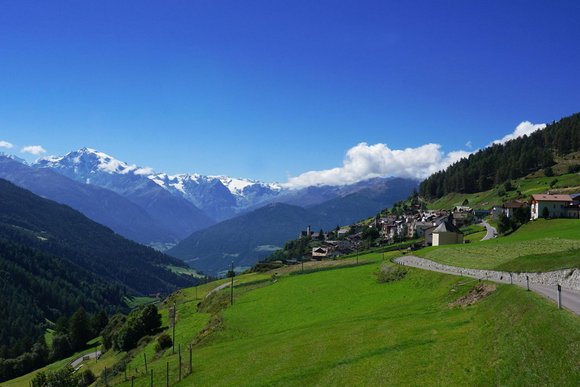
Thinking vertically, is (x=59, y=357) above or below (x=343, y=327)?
below

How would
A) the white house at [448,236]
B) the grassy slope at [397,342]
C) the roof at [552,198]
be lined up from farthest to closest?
the white house at [448,236], the roof at [552,198], the grassy slope at [397,342]

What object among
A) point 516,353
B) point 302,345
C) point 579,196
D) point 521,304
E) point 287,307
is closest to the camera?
point 516,353


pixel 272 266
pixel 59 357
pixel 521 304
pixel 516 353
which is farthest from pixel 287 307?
pixel 59 357

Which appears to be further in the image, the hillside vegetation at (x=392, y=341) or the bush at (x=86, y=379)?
the bush at (x=86, y=379)

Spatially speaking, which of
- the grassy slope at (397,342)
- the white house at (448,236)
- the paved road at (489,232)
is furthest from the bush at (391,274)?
the white house at (448,236)

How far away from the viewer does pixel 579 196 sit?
4806 inches

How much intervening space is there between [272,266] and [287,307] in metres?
87.3

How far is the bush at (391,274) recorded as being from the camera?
65.4 m

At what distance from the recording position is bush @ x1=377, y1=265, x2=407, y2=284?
214 feet

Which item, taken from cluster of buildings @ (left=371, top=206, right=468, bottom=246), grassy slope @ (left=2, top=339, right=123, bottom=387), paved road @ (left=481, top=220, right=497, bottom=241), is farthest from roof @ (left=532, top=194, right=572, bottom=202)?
grassy slope @ (left=2, top=339, right=123, bottom=387)

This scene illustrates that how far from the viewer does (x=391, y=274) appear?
6700 centimetres

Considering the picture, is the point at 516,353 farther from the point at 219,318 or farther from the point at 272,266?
the point at 272,266

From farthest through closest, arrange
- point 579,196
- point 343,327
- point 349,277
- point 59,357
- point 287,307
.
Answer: point 59,357 → point 579,196 → point 349,277 → point 287,307 → point 343,327

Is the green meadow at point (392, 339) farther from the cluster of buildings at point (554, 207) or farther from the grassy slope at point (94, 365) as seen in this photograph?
the cluster of buildings at point (554, 207)
